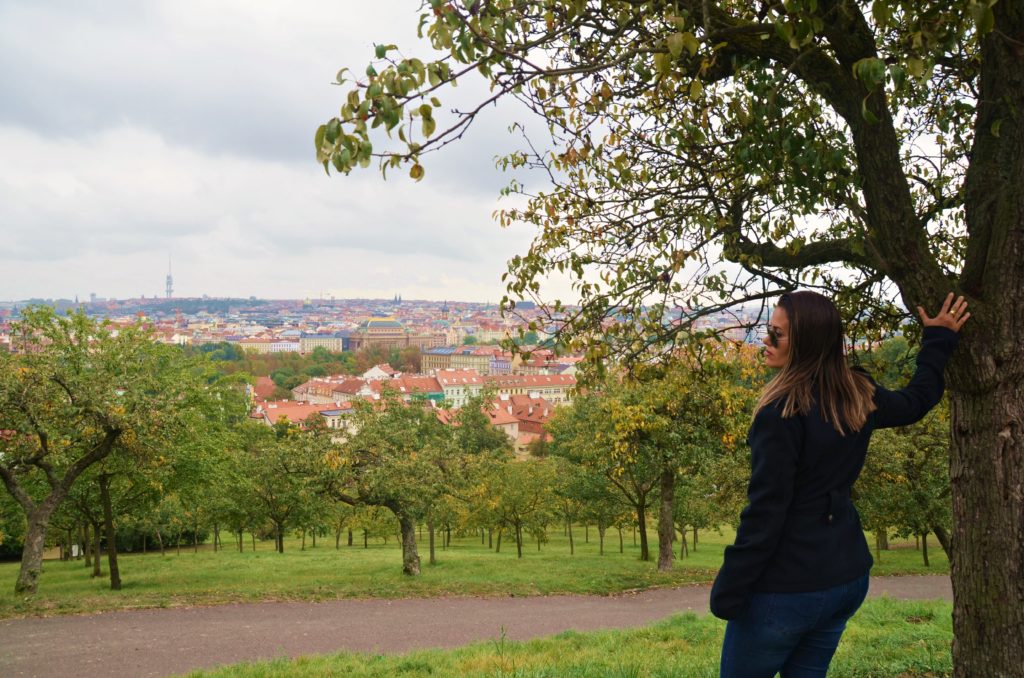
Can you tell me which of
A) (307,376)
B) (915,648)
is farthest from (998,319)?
(307,376)

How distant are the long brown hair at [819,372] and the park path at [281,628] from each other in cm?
781

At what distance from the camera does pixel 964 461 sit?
11.3 feet

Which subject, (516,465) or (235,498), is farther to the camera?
(516,465)

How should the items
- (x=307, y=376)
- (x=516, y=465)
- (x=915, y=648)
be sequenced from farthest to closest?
(x=307, y=376) → (x=516, y=465) → (x=915, y=648)

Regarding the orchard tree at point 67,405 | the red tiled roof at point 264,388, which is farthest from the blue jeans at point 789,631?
the red tiled roof at point 264,388

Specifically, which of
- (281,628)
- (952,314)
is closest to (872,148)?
(952,314)

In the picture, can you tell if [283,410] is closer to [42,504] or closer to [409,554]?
[409,554]

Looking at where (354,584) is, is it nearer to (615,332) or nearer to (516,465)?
(615,332)

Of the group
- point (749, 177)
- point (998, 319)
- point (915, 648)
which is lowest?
point (915, 648)

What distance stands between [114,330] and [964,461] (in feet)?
62.7

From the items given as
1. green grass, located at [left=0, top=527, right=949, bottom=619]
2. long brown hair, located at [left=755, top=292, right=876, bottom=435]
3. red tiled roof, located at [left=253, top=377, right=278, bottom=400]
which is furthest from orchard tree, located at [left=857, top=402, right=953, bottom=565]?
red tiled roof, located at [left=253, top=377, right=278, bottom=400]

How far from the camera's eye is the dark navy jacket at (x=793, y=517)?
7.73 feet

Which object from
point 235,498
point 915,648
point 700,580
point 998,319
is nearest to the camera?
point 998,319

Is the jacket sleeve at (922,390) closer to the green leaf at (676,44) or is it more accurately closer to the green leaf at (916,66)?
the green leaf at (916,66)
